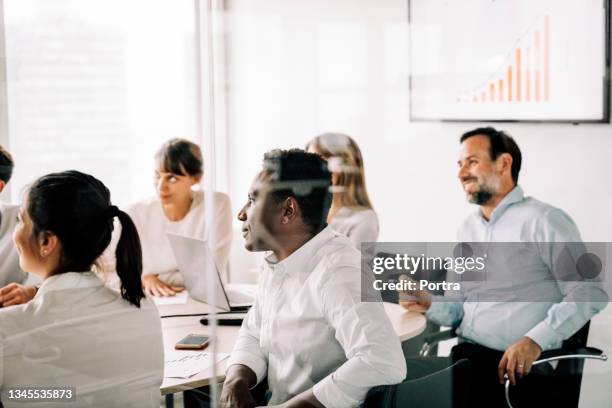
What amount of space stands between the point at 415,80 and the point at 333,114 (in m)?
0.29

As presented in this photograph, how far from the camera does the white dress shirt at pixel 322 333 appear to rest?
84.7 inches

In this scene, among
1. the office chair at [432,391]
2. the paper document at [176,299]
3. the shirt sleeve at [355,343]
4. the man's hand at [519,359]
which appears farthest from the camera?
the paper document at [176,299]

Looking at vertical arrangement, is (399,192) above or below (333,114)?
below

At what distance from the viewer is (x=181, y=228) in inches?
95.2

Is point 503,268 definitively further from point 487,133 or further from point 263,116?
point 263,116

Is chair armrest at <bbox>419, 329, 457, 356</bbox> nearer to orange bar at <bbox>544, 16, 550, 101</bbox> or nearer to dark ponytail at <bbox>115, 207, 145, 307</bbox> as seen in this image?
orange bar at <bbox>544, 16, 550, 101</bbox>

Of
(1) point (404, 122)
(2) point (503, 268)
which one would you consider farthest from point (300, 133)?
(2) point (503, 268)

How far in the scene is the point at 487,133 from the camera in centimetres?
230

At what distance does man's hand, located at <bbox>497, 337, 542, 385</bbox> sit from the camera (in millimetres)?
2342

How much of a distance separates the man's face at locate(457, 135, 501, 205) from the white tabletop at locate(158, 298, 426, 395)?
0.44 m

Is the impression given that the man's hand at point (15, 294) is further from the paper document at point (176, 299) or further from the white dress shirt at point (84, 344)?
the paper document at point (176, 299)

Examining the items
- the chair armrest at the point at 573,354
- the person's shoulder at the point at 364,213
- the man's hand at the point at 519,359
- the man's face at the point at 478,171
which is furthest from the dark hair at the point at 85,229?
the chair armrest at the point at 573,354

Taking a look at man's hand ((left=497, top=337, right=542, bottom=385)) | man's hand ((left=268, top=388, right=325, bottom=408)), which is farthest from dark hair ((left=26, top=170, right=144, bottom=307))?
man's hand ((left=497, top=337, right=542, bottom=385))

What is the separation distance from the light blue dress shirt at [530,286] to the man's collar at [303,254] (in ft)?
1.49
